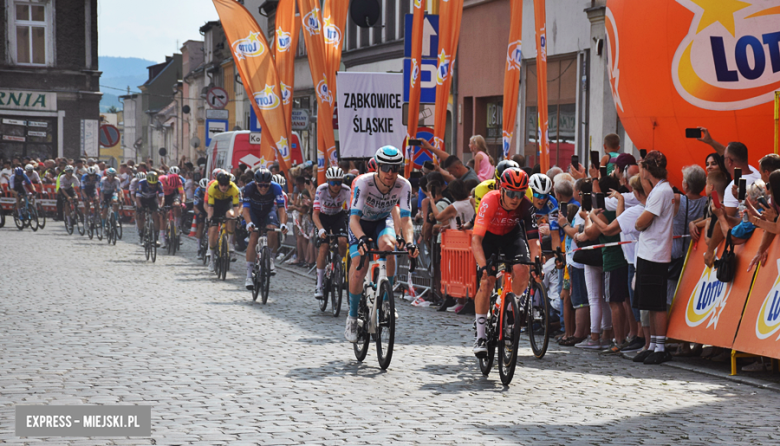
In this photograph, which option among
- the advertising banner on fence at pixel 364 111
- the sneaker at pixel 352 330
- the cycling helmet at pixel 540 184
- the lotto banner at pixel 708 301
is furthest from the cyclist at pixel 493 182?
the advertising banner on fence at pixel 364 111

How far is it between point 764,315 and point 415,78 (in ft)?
28.1

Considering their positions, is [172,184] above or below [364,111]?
below

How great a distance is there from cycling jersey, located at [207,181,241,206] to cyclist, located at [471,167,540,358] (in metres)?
8.97

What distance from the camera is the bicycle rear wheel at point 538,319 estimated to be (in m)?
9.76

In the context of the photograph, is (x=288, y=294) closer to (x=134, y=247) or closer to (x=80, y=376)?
(x=80, y=376)

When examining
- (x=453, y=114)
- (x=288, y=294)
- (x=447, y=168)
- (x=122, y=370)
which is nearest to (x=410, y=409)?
(x=122, y=370)

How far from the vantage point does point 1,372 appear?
8578 mm

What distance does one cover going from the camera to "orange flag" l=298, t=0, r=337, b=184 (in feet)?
62.1

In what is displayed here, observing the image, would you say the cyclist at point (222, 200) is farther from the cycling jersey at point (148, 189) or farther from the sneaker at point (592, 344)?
the sneaker at point (592, 344)

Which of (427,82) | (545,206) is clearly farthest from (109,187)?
(545,206)

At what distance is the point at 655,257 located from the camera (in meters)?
9.91

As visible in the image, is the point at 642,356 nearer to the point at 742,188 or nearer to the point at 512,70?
the point at 742,188

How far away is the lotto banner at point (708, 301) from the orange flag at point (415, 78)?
6874mm

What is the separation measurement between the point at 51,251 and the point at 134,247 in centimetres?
255
